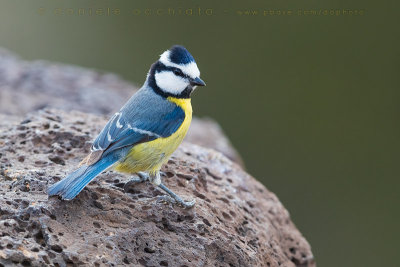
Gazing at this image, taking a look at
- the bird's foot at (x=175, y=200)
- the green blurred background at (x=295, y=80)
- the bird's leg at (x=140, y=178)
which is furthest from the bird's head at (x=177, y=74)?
the green blurred background at (x=295, y=80)

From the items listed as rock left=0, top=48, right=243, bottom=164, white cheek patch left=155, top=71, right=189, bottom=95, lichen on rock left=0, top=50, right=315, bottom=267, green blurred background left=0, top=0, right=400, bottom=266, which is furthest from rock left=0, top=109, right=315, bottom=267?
green blurred background left=0, top=0, right=400, bottom=266

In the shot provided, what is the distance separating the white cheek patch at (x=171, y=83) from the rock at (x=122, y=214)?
→ 1.27ft

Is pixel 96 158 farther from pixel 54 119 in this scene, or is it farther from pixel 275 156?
pixel 275 156

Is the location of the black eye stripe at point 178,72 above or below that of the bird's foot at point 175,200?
above

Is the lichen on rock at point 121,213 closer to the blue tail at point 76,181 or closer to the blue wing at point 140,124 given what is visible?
the blue tail at point 76,181

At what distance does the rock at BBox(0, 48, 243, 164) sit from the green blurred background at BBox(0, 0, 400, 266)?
9.26ft

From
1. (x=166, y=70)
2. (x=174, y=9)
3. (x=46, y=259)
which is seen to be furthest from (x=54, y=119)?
(x=174, y=9)

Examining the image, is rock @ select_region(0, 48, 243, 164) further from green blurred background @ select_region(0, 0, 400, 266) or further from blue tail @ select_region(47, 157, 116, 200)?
green blurred background @ select_region(0, 0, 400, 266)

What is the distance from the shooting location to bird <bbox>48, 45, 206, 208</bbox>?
111 inches

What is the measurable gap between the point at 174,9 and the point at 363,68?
2499mm

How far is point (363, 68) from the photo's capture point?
7664 millimetres

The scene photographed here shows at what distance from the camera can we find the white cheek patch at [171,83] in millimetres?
3336

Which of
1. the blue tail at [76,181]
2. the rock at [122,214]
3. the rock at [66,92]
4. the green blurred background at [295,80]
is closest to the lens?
the rock at [122,214]

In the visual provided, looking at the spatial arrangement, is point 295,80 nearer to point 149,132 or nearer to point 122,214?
point 149,132
